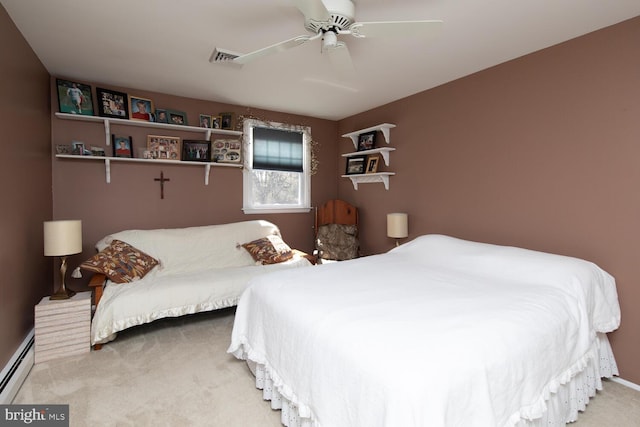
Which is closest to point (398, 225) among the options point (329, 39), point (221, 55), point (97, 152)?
point (329, 39)

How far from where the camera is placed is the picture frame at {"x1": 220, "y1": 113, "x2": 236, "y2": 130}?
157 inches

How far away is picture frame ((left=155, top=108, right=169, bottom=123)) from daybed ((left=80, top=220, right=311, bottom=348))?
122 cm

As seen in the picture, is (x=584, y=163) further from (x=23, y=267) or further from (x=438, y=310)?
(x=23, y=267)

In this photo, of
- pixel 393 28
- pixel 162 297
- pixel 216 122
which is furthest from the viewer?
pixel 216 122

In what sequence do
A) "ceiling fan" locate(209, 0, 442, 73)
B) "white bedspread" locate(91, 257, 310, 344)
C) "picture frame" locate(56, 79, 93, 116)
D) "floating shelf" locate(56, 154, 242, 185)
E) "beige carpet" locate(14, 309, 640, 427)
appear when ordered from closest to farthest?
"ceiling fan" locate(209, 0, 442, 73), "beige carpet" locate(14, 309, 640, 427), "white bedspread" locate(91, 257, 310, 344), "picture frame" locate(56, 79, 93, 116), "floating shelf" locate(56, 154, 242, 185)

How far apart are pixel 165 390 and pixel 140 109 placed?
2818 mm

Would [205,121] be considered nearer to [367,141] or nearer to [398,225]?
[367,141]

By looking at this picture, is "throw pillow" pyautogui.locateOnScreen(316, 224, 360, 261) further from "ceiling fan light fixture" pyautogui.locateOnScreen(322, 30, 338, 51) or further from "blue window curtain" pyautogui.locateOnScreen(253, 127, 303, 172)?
"ceiling fan light fixture" pyautogui.locateOnScreen(322, 30, 338, 51)

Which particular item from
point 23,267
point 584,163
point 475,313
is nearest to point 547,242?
point 584,163

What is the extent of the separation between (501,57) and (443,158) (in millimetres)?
1007

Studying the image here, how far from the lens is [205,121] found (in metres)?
Answer: 3.91

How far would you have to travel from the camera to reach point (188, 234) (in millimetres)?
3596

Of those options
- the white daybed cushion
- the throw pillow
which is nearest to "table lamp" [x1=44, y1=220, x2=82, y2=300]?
the white daybed cushion

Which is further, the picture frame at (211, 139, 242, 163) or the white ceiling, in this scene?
the picture frame at (211, 139, 242, 163)
